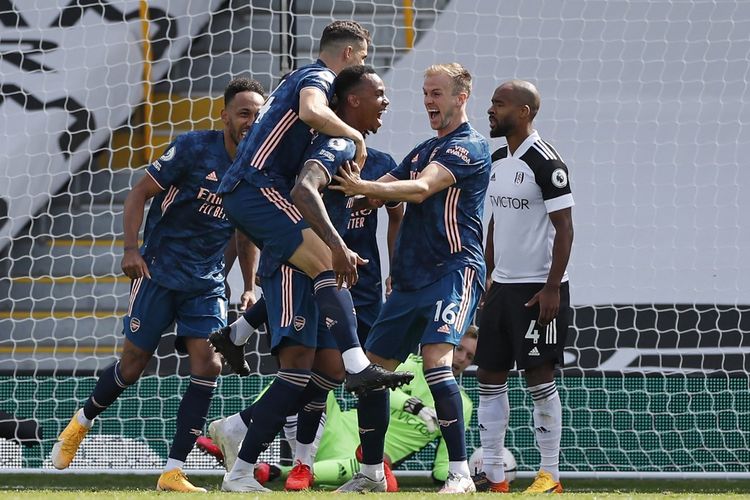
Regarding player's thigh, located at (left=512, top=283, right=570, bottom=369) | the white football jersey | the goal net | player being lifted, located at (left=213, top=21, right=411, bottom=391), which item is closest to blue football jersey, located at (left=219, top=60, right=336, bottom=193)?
player being lifted, located at (left=213, top=21, right=411, bottom=391)

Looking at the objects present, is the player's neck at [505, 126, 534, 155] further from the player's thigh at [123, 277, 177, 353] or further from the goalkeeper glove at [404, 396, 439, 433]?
the player's thigh at [123, 277, 177, 353]

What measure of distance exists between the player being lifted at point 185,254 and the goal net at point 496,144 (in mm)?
1664

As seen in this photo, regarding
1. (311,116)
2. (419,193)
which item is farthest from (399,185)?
(311,116)

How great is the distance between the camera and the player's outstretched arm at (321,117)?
445cm

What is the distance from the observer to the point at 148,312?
5.81m

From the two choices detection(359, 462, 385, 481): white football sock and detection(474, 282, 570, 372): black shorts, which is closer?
detection(359, 462, 385, 481): white football sock

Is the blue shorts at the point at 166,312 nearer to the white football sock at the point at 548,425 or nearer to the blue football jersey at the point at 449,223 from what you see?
the blue football jersey at the point at 449,223

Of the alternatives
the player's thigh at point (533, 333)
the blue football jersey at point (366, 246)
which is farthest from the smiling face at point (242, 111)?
the player's thigh at point (533, 333)

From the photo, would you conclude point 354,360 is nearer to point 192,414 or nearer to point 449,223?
point 449,223

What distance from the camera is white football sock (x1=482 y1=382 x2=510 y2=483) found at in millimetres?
5629

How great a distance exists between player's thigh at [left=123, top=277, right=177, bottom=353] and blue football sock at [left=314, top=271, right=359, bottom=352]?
1.51m

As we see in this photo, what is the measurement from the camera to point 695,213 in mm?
7699

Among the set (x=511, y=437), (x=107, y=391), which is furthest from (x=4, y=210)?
(x=511, y=437)

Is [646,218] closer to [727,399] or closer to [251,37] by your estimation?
[727,399]
